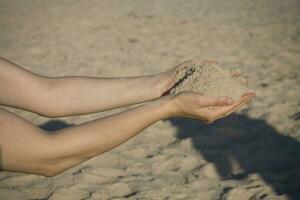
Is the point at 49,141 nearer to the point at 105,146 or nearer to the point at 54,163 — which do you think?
the point at 54,163

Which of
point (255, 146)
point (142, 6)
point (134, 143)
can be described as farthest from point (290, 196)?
point (142, 6)

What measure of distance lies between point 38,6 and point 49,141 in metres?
6.90

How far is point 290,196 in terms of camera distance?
2473 millimetres

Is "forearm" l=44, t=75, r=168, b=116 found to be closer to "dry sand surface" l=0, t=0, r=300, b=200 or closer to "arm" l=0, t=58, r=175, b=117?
"arm" l=0, t=58, r=175, b=117

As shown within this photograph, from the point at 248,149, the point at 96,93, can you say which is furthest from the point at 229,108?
the point at 248,149

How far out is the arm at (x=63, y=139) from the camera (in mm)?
1625

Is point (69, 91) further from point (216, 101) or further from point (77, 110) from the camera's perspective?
point (216, 101)

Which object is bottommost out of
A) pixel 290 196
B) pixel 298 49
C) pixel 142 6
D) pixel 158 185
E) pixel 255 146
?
pixel 290 196

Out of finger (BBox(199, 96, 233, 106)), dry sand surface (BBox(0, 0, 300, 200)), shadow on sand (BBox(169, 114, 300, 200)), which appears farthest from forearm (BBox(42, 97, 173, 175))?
shadow on sand (BBox(169, 114, 300, 200))

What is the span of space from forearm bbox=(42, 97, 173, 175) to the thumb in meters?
0.22

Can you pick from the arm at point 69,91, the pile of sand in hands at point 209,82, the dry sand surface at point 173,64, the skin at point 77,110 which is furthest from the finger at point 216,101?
the dry sand surface at point 173,64

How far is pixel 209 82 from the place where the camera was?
2.14 meters

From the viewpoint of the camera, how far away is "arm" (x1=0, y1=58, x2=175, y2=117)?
2.13 meters

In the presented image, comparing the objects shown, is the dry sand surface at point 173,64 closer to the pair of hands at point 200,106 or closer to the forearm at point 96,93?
the forearm at point 96,93
